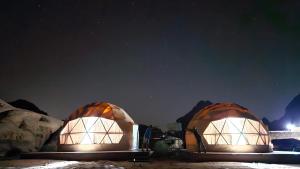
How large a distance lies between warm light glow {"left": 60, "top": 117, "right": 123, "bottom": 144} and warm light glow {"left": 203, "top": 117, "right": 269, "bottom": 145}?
6.44 metres

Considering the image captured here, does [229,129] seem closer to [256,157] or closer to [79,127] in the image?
[256,157]

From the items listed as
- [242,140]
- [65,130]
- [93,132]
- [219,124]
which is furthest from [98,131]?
[242,140]

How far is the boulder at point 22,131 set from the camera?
22.5 meters

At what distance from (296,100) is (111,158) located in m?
76.4

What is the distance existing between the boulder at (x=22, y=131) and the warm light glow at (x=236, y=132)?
15.5 metres

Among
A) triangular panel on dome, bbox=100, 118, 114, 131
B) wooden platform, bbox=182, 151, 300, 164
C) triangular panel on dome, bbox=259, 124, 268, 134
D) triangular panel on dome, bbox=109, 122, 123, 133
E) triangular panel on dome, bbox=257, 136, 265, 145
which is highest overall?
triangular panel on dome, bbox=100, 118, 114, 131

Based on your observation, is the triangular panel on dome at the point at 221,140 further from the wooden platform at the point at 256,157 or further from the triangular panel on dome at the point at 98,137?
the triangular panel on dome at the point at 98,137

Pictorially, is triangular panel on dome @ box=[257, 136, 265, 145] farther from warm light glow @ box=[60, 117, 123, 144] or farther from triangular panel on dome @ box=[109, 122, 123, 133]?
triangular panel on dome @ box=[109, 122, 123, 133]

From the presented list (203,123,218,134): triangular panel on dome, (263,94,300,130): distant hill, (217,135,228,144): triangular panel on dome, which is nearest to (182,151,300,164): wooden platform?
(203,123,218,134): triangular panel on dome

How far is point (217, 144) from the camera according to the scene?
57.2 ft

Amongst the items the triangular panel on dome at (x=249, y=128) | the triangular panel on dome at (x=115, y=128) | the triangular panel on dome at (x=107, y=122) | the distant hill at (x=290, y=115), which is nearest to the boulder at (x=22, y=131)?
the triangular panel on dome at (x=107, y=122)

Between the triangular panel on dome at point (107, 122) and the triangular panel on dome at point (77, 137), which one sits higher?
the triangular panel on dome at point (107, 122)

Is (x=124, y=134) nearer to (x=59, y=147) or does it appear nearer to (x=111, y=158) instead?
(x=111, y=158)

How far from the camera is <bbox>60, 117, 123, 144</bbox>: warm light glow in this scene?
19.2m
